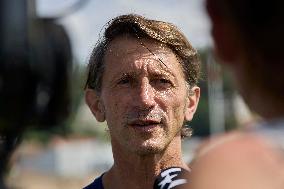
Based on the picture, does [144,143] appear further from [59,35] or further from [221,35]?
[221,35]

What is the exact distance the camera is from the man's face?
3.05m

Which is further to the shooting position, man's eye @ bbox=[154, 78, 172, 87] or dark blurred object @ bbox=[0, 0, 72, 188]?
man's eye @ bbox=[154, 78, 172, 87]

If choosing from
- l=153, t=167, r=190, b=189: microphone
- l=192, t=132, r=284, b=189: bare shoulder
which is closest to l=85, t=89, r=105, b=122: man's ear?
l=153, t=167, r=190, b=189: microphone

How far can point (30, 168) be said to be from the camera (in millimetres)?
2270

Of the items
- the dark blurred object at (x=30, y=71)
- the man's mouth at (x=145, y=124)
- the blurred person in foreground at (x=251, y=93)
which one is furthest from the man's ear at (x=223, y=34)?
the man's mouth at (x=145, y=124)

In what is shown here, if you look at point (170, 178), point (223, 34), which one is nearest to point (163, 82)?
point (170, 178)

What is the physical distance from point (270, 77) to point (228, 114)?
118 ft

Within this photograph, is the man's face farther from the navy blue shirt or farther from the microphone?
the microphone

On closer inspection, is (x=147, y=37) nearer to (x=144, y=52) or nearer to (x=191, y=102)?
(x=144, y=52)

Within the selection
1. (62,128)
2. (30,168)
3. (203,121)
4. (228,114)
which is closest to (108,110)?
(30,168)

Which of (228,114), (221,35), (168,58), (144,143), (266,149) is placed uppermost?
(221,35)

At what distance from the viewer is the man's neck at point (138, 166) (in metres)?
3.09

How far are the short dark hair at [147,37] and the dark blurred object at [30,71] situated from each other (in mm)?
1264

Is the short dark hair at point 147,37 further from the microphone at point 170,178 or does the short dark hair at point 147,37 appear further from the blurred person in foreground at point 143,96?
the microphone at point 170,178
